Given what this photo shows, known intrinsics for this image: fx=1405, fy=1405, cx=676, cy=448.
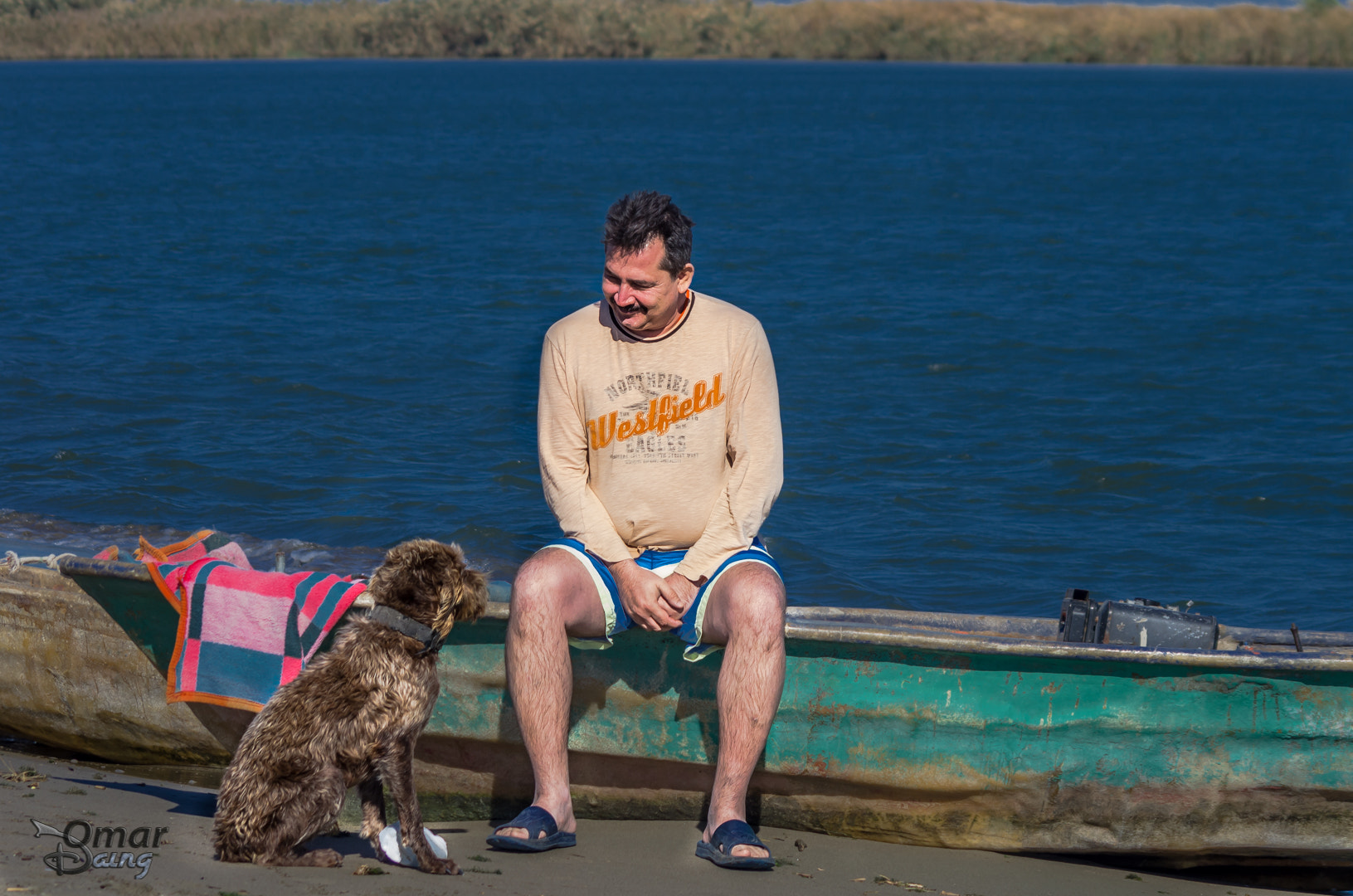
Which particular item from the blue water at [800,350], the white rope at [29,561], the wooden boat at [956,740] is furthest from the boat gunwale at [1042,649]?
the blue water at [800,350]

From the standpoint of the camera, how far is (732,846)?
13.2 feet

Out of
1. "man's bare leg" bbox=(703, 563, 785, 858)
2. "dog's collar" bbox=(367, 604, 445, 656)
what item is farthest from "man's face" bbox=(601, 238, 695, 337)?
"dog's collar" bbox=(367, 604, 445, 656)

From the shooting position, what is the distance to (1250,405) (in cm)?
1304

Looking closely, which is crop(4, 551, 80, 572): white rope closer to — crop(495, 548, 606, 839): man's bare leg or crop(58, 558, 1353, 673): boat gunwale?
crop(58, 558, 1353, 673): boat gunwale

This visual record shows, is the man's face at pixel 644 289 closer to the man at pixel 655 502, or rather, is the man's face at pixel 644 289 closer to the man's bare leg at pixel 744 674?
the man at pixel 655 502

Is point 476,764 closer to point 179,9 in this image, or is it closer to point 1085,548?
point 1085,548

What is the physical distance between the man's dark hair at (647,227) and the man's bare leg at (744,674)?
0.97 metres

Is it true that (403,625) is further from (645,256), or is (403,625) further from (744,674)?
(645,256)

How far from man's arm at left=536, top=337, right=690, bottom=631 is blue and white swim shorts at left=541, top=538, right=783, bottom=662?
27 millimetres

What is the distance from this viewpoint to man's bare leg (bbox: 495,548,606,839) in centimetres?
415

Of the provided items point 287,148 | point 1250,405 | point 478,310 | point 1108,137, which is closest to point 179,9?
point 287,148

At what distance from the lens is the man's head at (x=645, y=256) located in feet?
13.7

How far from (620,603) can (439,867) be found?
0.95 meters

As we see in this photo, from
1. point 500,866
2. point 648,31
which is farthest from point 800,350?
point 648,31
